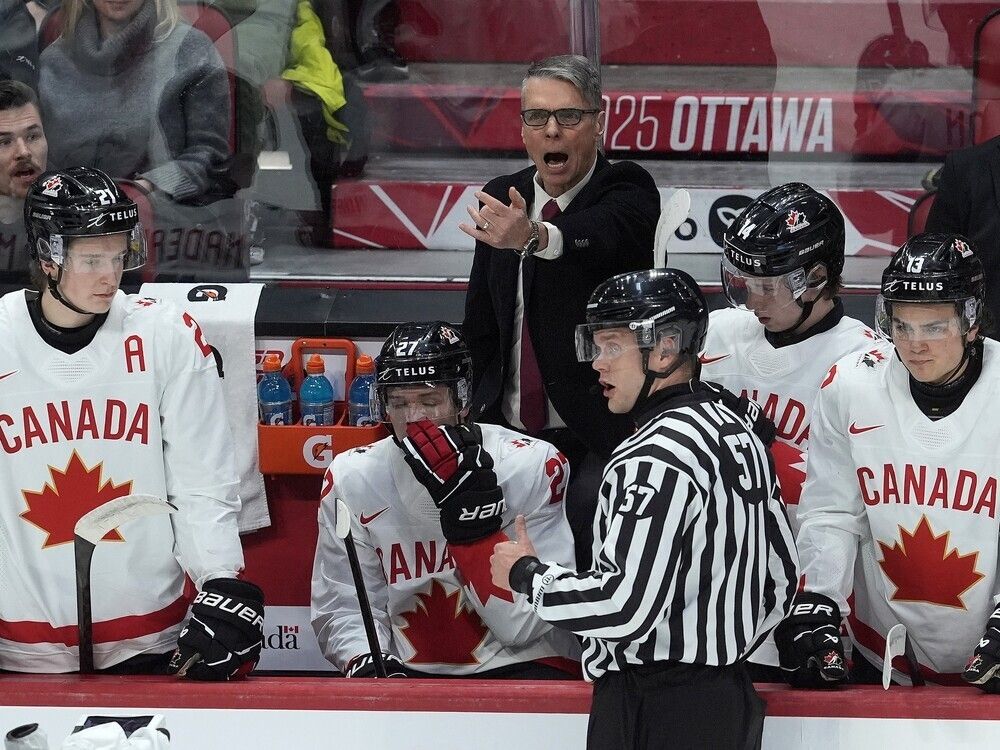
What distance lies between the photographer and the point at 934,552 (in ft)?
8.43

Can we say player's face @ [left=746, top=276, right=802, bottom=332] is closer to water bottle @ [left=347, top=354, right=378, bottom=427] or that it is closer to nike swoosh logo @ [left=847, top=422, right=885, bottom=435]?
nike swoosh logo @ [left=847, top=422, right=885, bottom=435]

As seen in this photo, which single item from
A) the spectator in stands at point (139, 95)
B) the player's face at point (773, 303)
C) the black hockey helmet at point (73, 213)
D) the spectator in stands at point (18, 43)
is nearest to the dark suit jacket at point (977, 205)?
the player's face at point (773, 303)

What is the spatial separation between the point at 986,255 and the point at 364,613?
1642mm

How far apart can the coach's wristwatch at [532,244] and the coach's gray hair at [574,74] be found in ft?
1.17

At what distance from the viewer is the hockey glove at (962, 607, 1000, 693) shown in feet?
7.76

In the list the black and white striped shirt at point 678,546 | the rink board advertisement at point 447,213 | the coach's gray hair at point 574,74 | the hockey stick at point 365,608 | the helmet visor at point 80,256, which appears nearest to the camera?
the black and white striped shirt at point 678,546

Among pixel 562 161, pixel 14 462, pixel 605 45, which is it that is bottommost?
pixel 14 462

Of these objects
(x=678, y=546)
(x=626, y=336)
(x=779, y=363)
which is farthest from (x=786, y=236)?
(x=678, y=546)

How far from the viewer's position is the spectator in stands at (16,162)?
372 cm

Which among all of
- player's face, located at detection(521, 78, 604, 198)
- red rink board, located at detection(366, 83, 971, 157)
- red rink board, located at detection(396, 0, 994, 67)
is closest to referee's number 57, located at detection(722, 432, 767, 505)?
player's face, located at detection(521, 78, 604, 198)

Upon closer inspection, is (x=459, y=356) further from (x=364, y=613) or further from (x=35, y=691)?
(x=35, y=691)

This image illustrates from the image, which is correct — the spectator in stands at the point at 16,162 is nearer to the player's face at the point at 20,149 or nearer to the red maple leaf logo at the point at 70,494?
the player's face at the point at 20,149

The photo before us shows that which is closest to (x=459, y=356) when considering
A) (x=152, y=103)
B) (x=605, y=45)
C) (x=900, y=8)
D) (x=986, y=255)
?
(x=986, y=255)

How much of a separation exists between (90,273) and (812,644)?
151 centimetres
